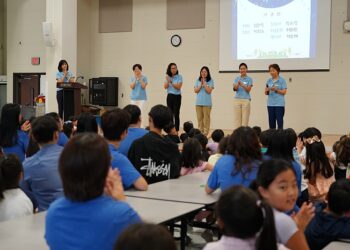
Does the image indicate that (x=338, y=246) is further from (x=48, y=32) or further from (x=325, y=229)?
(x=48, y=32)

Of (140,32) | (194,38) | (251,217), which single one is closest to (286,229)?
(251,217)

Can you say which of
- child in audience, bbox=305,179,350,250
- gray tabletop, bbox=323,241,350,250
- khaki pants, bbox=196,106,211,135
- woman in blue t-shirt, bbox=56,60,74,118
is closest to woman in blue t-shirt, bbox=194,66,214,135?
khaki pants, bbox=196,106,211,135

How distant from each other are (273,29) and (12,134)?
6927 mm

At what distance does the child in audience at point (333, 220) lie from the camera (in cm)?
219

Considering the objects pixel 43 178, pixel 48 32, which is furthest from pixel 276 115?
pixel 43 178

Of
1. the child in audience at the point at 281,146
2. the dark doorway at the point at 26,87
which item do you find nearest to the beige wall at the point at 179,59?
the dark doorway at the point at 26,87

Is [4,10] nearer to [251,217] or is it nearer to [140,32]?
[140,32]

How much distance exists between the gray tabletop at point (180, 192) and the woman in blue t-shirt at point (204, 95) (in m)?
5.48

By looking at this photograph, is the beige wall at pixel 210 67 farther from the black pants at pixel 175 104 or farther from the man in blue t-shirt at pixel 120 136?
the man in blue t-shirt at pixel 120 136

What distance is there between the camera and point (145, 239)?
43.3 inches

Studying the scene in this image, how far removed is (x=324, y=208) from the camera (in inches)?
93.1

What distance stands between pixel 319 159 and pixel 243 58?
6598 mm

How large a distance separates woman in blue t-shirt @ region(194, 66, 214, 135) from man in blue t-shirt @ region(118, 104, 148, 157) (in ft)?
16.2

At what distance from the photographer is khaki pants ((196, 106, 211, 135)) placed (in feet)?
29.0
